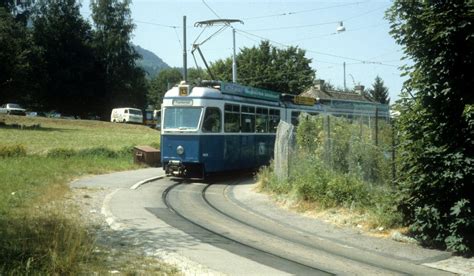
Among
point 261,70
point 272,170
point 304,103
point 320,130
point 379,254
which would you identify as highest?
point 261,70

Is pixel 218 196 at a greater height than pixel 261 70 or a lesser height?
lesser

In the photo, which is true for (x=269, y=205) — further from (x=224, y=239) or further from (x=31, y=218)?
(x=31, y=218)

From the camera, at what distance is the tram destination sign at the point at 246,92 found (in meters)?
20.1

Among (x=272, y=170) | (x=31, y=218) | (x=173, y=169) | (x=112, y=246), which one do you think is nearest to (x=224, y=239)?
(x=112, y=246)

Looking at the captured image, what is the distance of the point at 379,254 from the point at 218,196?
758 cm

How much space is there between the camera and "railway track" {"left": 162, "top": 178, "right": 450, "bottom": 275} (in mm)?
8312

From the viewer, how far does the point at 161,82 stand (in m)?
140

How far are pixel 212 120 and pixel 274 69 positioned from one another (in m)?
49.9

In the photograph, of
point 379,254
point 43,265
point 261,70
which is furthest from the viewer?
point 261,70

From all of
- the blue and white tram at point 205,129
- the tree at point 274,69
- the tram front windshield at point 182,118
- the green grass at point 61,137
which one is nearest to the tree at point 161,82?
the tree at point 274,69

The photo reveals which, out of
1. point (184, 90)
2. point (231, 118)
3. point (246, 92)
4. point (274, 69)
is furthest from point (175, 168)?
point (274, 69)

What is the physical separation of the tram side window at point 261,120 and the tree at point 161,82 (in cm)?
10111

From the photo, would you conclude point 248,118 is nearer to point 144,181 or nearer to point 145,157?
point 144,181

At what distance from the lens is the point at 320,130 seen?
16453mm
